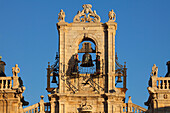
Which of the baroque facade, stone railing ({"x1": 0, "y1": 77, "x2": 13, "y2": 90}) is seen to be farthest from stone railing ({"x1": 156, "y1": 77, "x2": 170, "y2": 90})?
stone railing ({"x1": 0, "y1": 77, "x2": 13, "y2": 90})

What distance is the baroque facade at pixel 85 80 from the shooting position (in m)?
66.4

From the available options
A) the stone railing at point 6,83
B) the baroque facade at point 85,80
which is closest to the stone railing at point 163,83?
the baroque facade at point 85,80

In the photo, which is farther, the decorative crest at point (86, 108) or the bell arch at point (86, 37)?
the bell arch at point (86, 37)

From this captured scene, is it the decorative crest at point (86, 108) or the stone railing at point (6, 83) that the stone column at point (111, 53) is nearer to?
the decorative crest at point (86, 108)

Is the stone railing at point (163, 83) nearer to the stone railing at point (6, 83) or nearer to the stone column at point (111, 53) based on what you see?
the stone column at point (111, 53)

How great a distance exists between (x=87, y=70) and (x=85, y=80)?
805mm

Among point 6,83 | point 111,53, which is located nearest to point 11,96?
point 6,83

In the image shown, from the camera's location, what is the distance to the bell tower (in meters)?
66.8

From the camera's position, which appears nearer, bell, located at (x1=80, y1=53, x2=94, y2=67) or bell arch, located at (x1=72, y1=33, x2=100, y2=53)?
bell arch, located at (x1=72, y1=33, x2=100, y2=53)

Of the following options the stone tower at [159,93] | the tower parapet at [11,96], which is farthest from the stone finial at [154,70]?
the tower parapet at [11,96]

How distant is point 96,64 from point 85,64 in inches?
44.3

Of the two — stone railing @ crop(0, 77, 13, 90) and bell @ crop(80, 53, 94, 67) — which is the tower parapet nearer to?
stone railing @ crop(0, 77, 13, 90)

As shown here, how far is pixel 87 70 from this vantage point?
6800 cm

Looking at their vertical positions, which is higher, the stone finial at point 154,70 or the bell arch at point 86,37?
the bell arch at point 86,37
